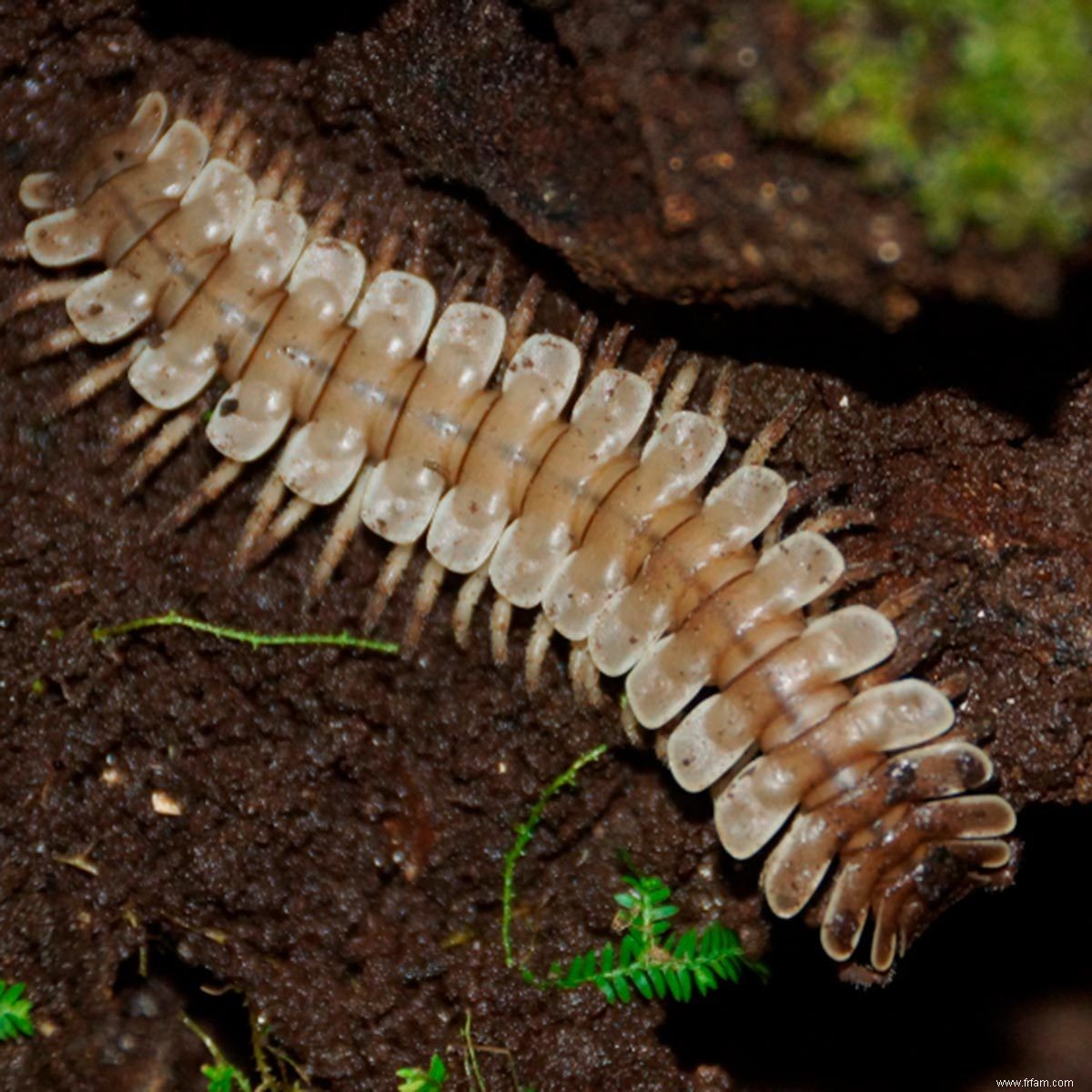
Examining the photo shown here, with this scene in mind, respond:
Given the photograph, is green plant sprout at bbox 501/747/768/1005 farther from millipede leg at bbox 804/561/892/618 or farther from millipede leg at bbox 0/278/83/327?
millipede leg at bbox 0/278/83/327

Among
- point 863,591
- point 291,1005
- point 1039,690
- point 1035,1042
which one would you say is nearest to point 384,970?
point 291,1005

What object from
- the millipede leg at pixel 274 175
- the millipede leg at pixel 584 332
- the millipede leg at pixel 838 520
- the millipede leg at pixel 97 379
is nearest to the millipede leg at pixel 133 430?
the millipede leg at pixel 97 379

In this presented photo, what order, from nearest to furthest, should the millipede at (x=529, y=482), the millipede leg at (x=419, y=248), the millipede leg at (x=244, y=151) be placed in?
1. the millipede at (x=529, y=482)
2. the millipede leg at (x=419, y=248)
3. the millipede leg at (x=244, y=151)

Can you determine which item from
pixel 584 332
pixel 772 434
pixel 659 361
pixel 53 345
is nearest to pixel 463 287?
pixel 584 332

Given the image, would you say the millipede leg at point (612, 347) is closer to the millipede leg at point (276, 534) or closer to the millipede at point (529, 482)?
the millipede at point (529, 482)

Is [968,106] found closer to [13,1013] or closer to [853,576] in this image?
[853,576]
